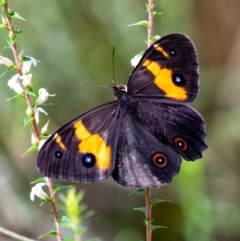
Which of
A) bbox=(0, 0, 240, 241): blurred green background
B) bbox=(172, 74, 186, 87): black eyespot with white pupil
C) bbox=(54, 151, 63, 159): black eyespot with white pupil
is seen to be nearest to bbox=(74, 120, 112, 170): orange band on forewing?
bbox=(54, 151, 63, 159): black eyespot with white pupil

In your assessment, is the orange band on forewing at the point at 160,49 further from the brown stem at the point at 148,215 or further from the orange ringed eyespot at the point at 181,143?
the brown stem at the point at 148,215

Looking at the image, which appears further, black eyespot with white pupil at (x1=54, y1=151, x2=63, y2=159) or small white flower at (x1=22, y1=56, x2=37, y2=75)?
black eyespot with white pupil at (x1=54, y1=151, x2=63, y2=159)

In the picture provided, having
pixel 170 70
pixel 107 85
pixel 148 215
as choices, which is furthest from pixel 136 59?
pixel 107 85

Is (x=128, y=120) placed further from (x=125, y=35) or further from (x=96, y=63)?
(x=96, y=63)

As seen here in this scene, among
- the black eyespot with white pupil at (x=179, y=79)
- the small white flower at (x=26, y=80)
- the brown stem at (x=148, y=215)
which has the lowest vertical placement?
the brown stem at (x=148, y=215)

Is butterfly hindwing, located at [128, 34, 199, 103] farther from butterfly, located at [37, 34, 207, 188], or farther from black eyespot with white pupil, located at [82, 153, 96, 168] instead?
black eyespot with white pupil, located at [82, 153, 96, 168]

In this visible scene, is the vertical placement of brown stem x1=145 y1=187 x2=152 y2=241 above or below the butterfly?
below

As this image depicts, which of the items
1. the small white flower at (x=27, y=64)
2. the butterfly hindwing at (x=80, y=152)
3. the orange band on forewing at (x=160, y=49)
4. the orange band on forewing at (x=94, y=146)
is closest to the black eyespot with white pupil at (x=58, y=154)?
the butterfly hindwing at (x=80, y=152)

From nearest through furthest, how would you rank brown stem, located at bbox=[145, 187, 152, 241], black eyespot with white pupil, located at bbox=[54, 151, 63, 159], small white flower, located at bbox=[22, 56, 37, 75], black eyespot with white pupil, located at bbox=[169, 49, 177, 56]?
brown stem, located at bbox=[145, 187, 152, 241] → small white flower, located at bbox=[22, 56, 37, 75] → black eyespot with white pupil, located at bbox=[54, 151, 63, 159] → black eyespot with white pupil, located at bbox=[169, 49, 177, 56]
